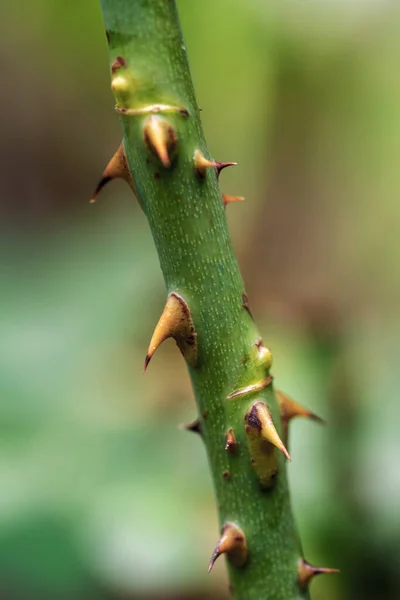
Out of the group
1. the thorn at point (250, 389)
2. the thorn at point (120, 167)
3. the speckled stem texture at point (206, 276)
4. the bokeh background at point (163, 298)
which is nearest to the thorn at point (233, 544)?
the speckled stem texture at point (206, 276)

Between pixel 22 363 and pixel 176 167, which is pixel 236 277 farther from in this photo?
pixel 22 363

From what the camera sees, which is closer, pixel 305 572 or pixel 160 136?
pixel 160 136

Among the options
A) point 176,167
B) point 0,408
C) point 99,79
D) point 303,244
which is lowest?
point 303,244

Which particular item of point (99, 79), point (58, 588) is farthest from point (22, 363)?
point (99, 79)

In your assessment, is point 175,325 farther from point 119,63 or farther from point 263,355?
point 119,63

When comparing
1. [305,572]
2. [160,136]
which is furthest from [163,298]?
[160,136]

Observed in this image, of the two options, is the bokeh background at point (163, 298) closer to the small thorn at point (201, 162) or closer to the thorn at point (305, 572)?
the thorn at point (305, 572)

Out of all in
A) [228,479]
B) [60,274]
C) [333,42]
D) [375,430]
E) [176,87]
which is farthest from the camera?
[333,42]
